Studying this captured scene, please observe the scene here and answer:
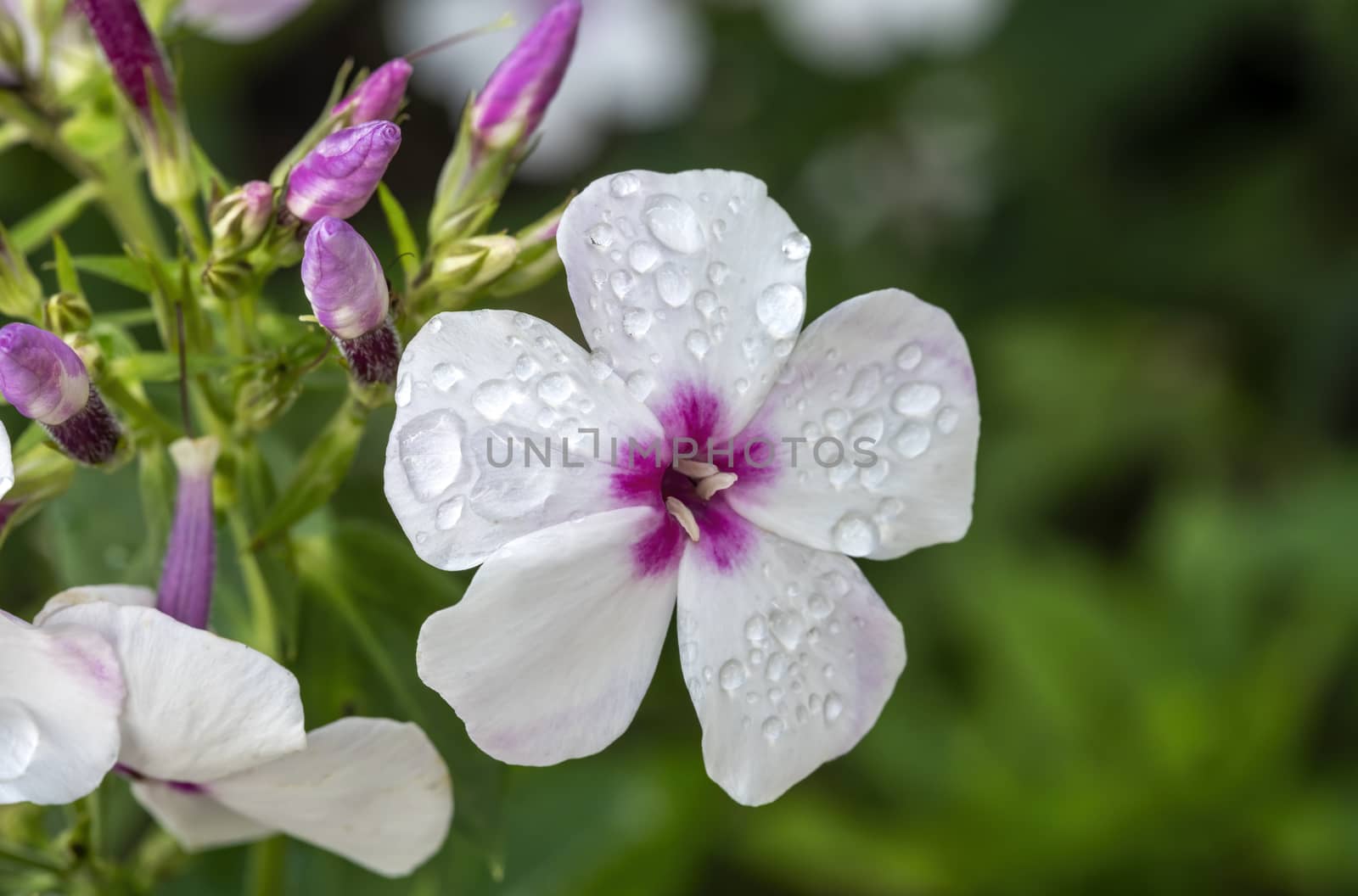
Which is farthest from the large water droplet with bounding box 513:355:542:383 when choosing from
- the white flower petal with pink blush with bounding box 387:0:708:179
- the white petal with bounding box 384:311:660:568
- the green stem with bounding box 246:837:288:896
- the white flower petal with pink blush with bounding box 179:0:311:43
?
the white flower petal with pink blush with bounding box 387:0:708:179

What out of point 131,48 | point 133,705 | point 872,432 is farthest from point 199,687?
point 131,48

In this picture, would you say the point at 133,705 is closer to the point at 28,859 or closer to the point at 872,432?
the point at 28,859

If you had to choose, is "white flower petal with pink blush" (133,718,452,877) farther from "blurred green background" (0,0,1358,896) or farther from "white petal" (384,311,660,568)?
"blurred green background" (0,0,1358,896)

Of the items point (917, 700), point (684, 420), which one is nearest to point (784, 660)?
point (684, 420)

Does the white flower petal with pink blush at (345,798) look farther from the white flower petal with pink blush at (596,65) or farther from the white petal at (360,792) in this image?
the white flower petal with pink blush at (596,65)

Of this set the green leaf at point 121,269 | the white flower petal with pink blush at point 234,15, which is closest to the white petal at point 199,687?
the green leaf at point 121,269

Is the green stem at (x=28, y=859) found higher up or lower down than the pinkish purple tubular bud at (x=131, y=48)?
lower down
